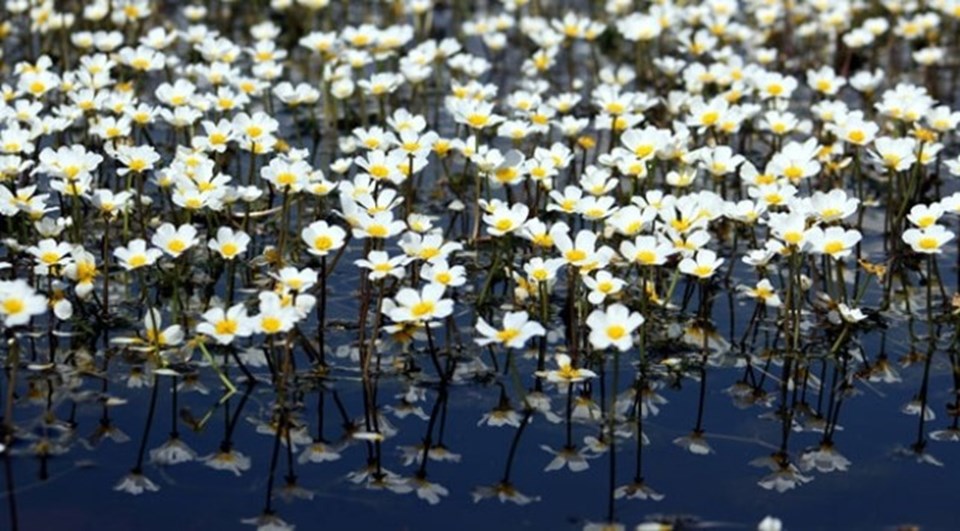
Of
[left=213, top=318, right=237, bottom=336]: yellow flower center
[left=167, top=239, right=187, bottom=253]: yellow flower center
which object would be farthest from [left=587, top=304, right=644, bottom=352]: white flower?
[left=167, top=239, right=187, bottom=253]: yellow flower center

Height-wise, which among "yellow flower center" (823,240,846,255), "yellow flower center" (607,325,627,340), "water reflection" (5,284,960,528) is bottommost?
"water reflection" (5,284,960,528)

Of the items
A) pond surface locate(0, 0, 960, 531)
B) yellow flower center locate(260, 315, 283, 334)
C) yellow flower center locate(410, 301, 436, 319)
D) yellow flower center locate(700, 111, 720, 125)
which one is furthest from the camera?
yellow flower center locate(700, 111, 720, 125)

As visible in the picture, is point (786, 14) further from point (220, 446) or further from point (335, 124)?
point (220, 446)

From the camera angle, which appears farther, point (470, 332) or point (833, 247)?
point (470, 332)

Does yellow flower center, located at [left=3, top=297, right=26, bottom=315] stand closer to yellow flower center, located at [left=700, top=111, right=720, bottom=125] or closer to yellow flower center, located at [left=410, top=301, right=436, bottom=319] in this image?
yellow flower center, located at [left=410, top=301, right=436, bottom=319]

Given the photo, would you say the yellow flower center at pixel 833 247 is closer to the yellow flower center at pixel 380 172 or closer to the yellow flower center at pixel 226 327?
the yellow flower center at pixel 380 172

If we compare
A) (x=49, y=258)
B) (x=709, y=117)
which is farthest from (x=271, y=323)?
(x=709, y=117)

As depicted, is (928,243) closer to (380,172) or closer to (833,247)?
(833,247)

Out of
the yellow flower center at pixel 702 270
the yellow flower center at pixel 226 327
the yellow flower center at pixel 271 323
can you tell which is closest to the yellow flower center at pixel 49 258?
the yellow flower center at pixel 226 327
